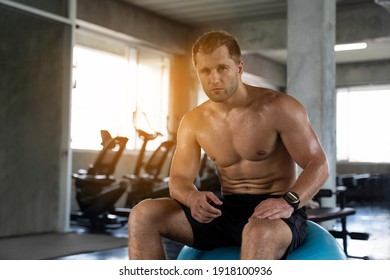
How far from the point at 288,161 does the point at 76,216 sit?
11.8 ft

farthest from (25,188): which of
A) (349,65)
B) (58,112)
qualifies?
(349,65)

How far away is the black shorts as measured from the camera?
1.48 meters

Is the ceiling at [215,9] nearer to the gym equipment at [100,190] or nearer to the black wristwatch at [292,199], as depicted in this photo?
the gym equipment at [100,190]

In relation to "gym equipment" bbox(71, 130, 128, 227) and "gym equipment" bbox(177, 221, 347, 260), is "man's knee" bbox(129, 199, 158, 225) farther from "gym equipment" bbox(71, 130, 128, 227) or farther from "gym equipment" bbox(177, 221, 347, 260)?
"gym equipment" bbox(71, 130, 128, 227)

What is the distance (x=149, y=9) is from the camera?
6.18 m

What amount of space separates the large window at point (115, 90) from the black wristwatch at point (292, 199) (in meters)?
3.90

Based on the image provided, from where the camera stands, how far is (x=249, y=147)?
1551mm

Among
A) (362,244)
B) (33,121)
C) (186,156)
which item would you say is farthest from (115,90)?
(186,156)

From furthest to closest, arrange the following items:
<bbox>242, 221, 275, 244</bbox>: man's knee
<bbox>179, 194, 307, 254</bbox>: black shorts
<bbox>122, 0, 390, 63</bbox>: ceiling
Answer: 1. <bbox>122, 0, 390, 63</bbox>: ceiling
2. <bbox>179, 194, 307, 254</bbox>: black shorts
3. <bbox>242, 221, 275, 244</bbox>: man's knee

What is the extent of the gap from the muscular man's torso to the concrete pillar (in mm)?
2647

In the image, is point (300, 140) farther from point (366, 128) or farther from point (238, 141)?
point (366, 128)

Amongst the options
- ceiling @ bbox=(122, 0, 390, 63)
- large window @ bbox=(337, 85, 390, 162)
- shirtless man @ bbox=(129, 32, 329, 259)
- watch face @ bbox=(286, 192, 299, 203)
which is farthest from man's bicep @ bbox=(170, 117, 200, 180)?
ceiling @ bbox=(122, 0, 390, 63)

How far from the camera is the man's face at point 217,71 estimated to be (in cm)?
142

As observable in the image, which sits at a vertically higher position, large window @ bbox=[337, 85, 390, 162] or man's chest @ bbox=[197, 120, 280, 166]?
large window @ bbox=[337, 85, 390, 162]
